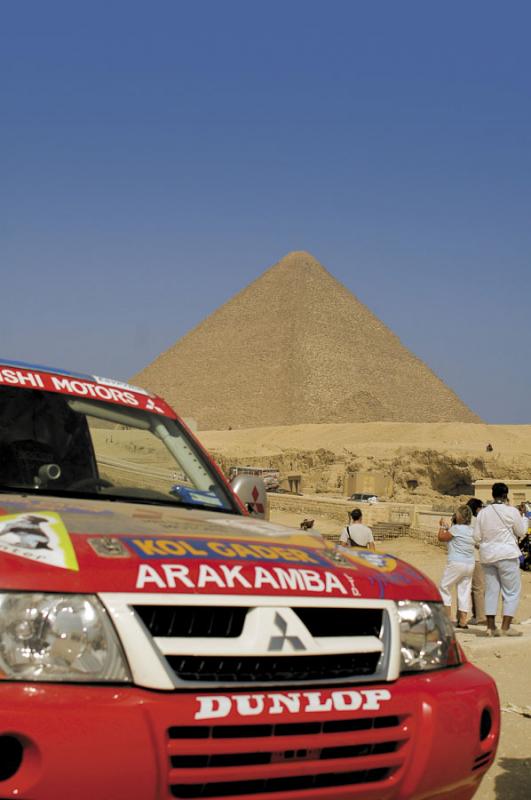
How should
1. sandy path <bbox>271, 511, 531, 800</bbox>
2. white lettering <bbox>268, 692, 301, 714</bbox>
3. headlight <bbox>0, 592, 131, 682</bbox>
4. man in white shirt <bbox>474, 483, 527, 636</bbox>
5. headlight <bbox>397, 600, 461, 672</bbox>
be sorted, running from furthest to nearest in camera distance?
man in white shirt <bbox>474, 483, 527, 636</bbox> < sandy path <bbox>271, 511, 531, 800</bbox> < headlight <bbox>397, 600, 461, 672</bbox> < white lettering <bbox>268, 692, 301, 714</bbox> < headlight <bbox>0, 592, 131, 682</bbox>

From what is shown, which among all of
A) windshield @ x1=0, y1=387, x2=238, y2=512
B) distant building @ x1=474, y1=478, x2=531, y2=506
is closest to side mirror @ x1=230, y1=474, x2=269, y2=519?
windshield @ x1=0, y1=387, x2=238, y2=512

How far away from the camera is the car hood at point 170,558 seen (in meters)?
2.29

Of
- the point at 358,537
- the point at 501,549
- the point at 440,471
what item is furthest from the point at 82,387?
the point at 440,471

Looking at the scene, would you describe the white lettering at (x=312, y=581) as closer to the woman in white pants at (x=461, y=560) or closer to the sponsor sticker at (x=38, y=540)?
the sponsor sticker at (x=38, y=540)

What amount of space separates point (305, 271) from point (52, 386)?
608 feet

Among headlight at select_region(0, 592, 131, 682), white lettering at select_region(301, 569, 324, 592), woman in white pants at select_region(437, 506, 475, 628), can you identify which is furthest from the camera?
woman in white pants at select_region(437, 506, 475, 628)

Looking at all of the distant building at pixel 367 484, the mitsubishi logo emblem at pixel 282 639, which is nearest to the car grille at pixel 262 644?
the mitsubishi logo emblem at pixel 282 639

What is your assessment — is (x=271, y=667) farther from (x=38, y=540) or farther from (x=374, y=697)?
(x=38, y=540)

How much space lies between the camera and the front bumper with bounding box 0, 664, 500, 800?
207 cm

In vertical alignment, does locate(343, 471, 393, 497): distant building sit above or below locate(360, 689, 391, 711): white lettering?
above

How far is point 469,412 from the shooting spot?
572 feet

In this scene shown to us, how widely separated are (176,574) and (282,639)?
28cm

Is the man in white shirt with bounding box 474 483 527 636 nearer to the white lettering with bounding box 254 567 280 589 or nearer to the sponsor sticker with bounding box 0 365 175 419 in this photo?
the sponsor sticker with bounding box 0 365 175 419

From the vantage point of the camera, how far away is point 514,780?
166 inches
